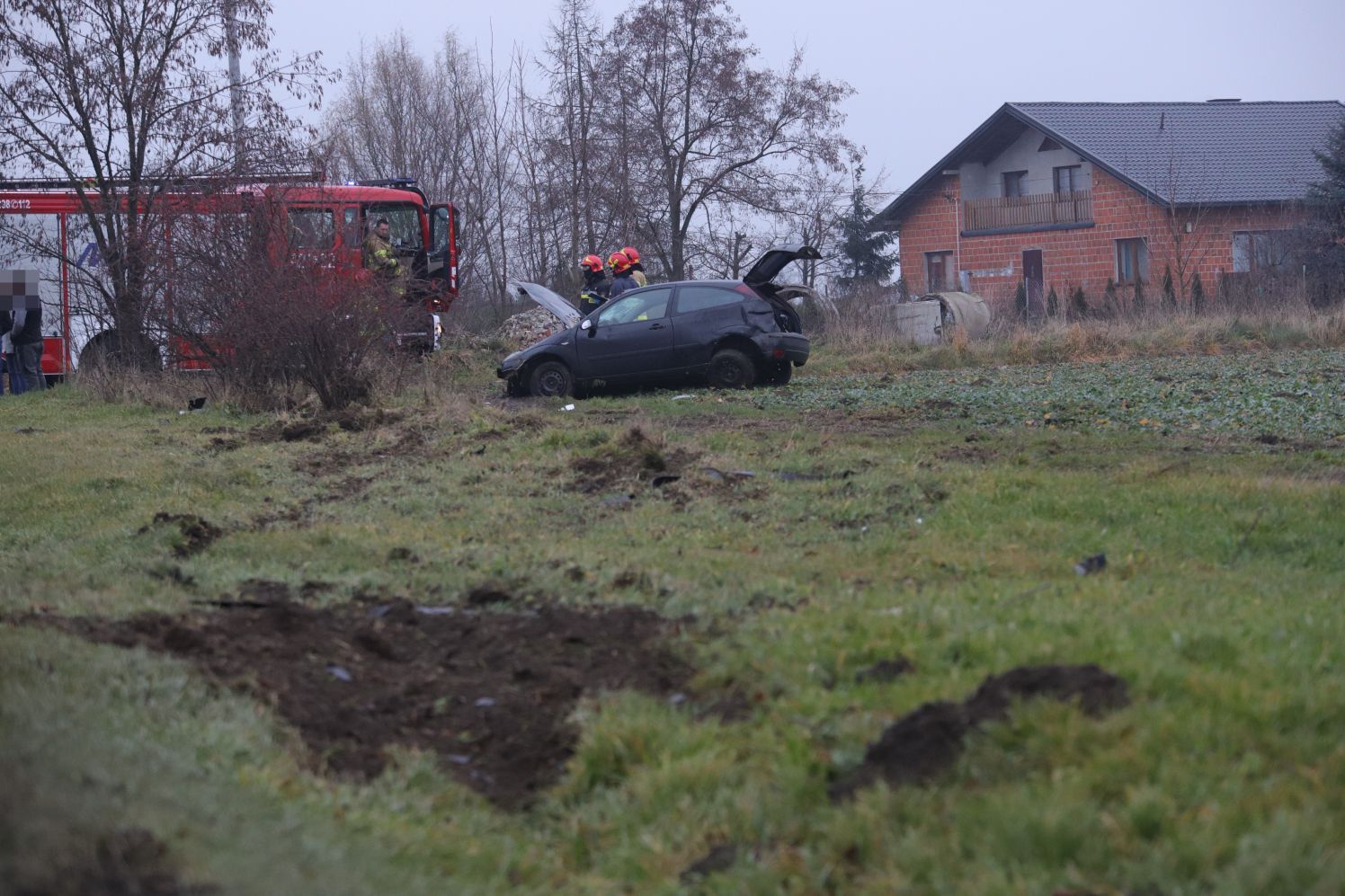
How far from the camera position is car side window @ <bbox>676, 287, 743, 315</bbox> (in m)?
17.8

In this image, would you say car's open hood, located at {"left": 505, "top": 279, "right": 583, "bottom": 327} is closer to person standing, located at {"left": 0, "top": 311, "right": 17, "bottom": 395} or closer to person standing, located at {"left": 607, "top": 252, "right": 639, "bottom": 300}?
person standing, located at {"left": 607, "top": 252, "right": 639, "bottom": 300}

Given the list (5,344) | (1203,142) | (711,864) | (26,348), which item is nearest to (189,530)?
(711,864)

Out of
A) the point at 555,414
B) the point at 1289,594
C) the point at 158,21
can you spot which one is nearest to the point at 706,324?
the point at 555,414

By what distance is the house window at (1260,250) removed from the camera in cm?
3991

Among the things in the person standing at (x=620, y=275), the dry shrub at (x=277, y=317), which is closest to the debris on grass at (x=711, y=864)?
the dry shrub at (x=277, y=317)

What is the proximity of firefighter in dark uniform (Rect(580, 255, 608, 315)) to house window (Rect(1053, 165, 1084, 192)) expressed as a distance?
30155 mm

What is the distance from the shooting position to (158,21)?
19484mm

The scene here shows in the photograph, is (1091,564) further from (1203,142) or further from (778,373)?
(1203,142)

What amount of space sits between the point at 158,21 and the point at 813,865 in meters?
19.1

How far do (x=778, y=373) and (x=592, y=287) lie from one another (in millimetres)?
3756

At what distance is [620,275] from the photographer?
773 inches

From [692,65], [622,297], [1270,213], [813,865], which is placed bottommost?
[813,865]

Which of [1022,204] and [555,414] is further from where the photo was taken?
[1022,204]

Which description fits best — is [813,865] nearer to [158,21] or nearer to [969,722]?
[969,722]
